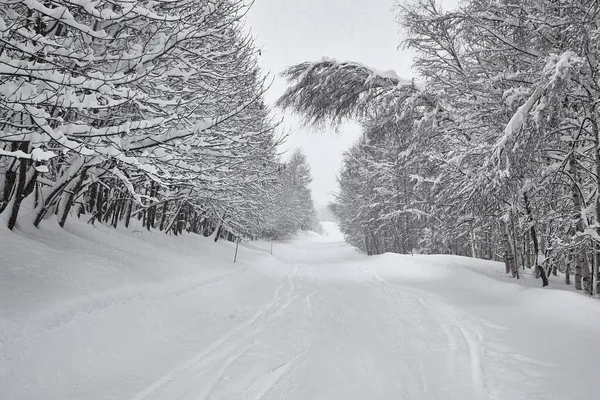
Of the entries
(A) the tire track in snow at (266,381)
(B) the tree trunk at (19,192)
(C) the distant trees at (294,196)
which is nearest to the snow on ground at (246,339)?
(A) the tire track in snow at (266,381)

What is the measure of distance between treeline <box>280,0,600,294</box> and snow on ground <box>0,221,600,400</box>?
1.89m

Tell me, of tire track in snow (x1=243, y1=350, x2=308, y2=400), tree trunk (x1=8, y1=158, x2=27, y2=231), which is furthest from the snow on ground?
tree trunk (x1=8, y1=158, x2=27, y2=231)

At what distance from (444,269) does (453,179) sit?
162 inches

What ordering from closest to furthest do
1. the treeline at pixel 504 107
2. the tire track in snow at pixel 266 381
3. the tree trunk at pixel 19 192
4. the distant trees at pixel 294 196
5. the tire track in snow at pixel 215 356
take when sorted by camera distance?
the tire track in snow at pixel 266 381
the tire track in snow at pixel 215 356
the treeline at pixel 504 107
the tree trunk at pixel 19 192
the distant trees at pixel 294 196

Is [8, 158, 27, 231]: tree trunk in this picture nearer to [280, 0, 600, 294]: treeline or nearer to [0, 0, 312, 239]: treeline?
[0, 0, 312, 239]: treeline

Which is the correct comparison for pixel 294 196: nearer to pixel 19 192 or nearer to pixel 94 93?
pixel 19 192

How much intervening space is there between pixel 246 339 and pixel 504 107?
18.7 feet

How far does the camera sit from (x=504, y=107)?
5.73 meters

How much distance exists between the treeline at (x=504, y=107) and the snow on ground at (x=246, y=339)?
1.89 m

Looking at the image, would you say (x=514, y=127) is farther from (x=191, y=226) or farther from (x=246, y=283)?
(x=191, y=226)

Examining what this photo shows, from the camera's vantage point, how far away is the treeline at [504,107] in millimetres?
4883

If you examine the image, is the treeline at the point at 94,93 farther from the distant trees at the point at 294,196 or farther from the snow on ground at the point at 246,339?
the distant trees at the point at 294,196

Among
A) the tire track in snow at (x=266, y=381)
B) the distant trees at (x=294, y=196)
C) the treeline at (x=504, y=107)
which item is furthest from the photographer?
the distant trees at (x=294, y=196)

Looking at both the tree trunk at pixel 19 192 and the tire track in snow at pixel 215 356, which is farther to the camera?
the tree trunk at pixel 19 192
